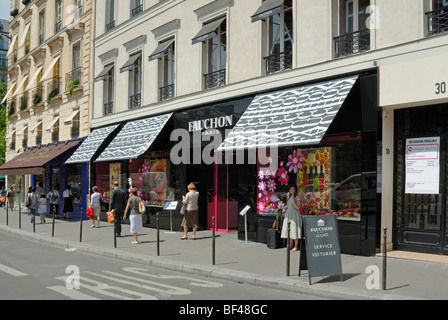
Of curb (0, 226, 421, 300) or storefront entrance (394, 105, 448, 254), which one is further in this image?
storefront entrance (394, 105, 448, 254)

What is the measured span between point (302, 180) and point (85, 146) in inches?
479

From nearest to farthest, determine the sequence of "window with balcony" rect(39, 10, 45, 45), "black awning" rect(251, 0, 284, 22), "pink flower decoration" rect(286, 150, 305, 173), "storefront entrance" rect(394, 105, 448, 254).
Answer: "storefront entrance" rect(394, 105, 448, 254) → "pink flower decoration" rect(286, 150, 305, 173) → "black awning" rect(251, 0, 284, 22) → "window with balcony" rect(39, 10, 45, 45)

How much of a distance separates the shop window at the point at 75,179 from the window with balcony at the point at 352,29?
1577 cm

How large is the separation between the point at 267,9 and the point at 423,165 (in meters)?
5.81

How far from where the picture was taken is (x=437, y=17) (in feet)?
31.1

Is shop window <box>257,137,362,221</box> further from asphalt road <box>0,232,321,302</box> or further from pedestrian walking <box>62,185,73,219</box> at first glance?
pedestrian walking <box>62,185,73,219</box>

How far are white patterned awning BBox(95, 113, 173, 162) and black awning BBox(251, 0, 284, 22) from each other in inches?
210

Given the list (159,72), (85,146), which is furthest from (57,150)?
(159,72)

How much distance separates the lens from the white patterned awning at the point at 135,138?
52.4 feet

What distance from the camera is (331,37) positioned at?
11.3 m

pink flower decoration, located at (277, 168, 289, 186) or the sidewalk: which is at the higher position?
pink flower decoration, located at (277, 168, 289, 186)

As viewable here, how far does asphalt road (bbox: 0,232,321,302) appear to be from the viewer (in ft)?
23.5

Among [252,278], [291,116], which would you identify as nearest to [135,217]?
[291,116]

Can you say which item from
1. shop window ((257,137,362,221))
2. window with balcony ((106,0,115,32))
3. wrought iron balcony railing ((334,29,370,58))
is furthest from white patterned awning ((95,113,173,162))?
wrought iron balcony railing ((334,29,370,58))
